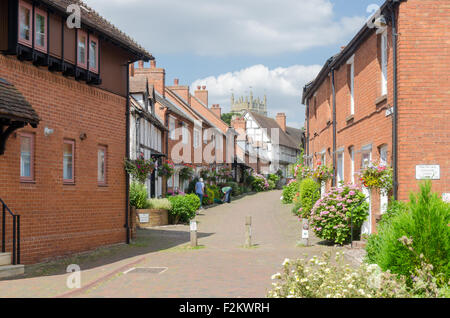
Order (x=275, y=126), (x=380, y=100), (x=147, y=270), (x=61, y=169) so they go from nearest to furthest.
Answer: (x=147, y=270)
(x=61, y=169)
(x=380, y=100)
(x=275, y=126)

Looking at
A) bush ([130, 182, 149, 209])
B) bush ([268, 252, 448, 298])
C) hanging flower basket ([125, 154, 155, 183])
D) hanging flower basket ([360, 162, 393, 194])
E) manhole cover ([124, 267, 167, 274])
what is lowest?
manhole cover ([124, 267, 167, 274])

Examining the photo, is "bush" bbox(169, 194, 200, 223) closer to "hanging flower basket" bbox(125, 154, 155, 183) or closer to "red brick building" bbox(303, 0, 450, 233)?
"hanging flower basket" bbox(125, 154, 155, 183)

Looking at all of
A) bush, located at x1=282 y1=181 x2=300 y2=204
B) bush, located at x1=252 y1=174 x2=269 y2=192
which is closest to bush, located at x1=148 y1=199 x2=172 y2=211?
bush, located at x1=282 y1=181 x2=300 y2=204

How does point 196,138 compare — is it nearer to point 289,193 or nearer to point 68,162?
point 289,193

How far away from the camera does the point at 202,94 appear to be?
55250 mm

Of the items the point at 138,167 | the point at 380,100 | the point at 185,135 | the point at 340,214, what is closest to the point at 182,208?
the point at 138,167

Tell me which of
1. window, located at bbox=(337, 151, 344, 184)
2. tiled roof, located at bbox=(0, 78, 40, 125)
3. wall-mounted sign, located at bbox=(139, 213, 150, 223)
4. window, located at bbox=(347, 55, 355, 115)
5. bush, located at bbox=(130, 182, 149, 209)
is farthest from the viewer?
wall-mounted sign, located at bbox=(139, 213, 150, 223)

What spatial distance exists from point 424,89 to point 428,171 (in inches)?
75.4

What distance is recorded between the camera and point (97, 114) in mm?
15586

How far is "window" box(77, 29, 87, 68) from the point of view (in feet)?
47.5

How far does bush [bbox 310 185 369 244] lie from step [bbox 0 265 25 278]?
8310mm

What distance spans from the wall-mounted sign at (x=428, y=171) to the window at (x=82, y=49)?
8.98 m

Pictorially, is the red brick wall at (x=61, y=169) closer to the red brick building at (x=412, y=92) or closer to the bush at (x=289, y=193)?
the red brick building at (x=412, y=92)
